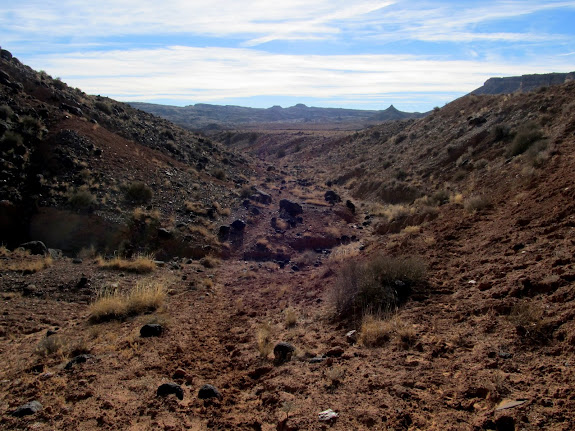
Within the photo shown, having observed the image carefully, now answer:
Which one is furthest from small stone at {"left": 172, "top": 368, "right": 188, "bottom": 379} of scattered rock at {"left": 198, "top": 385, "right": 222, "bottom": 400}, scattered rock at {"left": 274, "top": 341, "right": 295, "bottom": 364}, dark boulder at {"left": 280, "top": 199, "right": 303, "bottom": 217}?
dark boulder at {"left": 280, "top": 199, "right": 303, "bottom": 217}

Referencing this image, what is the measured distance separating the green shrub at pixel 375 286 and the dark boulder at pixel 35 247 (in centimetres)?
879

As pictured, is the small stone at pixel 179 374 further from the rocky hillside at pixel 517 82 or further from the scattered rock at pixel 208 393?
the rocky hillside at pixel 517 82

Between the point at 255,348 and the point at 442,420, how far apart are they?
3.70 m

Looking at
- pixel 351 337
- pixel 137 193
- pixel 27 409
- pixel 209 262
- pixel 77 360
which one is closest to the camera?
pixel 27 409

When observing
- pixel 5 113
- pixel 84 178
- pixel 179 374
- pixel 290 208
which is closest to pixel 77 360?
pixel 179 374

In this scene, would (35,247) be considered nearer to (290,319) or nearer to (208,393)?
(290,319)

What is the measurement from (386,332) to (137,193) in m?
12.7

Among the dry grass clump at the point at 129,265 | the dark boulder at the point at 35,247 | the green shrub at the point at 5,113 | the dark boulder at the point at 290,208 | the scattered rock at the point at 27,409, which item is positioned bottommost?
the scattered rock at the point at 27,409

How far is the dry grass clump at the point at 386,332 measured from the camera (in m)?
5.90

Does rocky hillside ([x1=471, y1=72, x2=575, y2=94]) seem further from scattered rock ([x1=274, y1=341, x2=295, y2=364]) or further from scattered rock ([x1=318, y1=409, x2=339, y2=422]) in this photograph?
scattered rock ([x1=318, y1=409, x2=339, y2=422])

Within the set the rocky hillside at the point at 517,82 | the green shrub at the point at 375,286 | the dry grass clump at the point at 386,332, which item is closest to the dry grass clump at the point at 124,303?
the green shrub at the point at 375,286

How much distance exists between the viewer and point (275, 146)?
191ft

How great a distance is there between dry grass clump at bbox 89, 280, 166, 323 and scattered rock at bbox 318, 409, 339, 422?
5297mm

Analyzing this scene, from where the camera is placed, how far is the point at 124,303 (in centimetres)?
846
